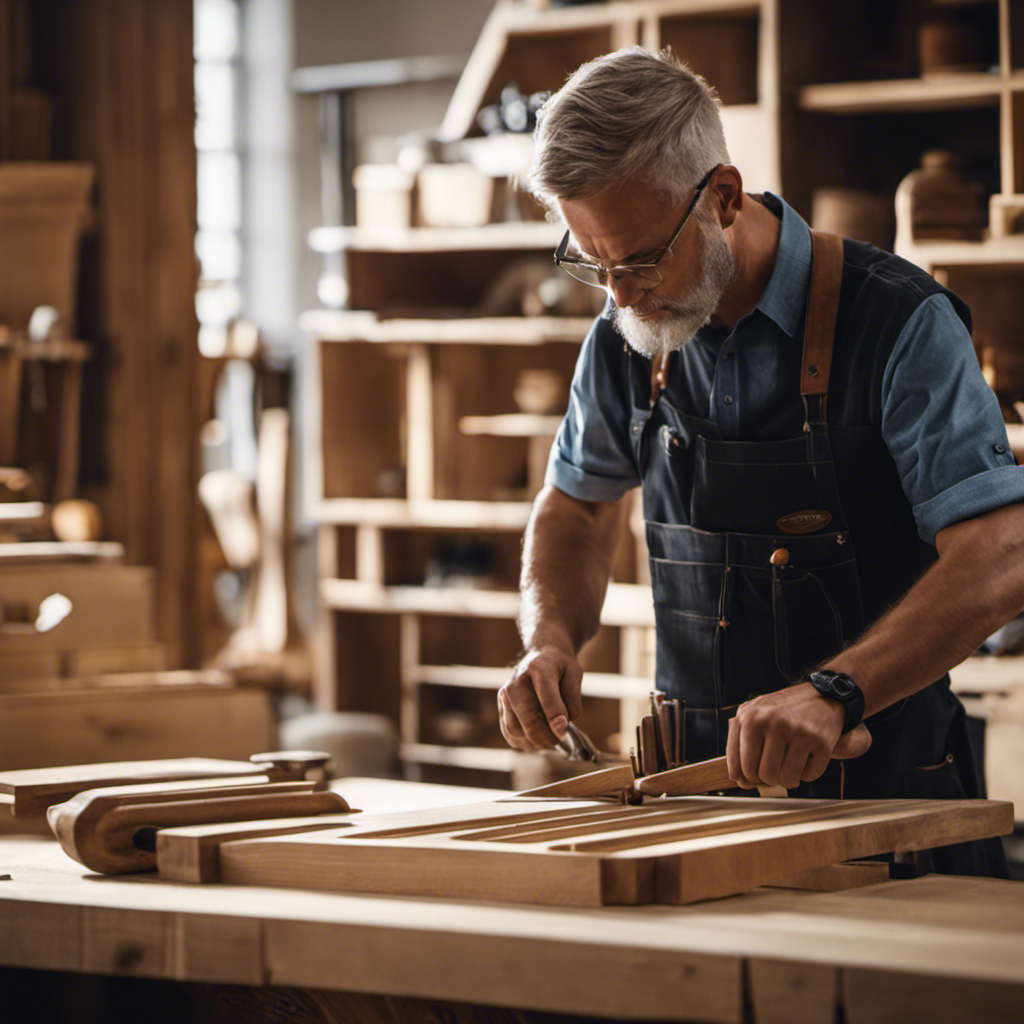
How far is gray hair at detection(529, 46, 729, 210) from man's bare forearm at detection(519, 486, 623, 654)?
2.11 feet

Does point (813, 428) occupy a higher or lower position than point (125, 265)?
lower

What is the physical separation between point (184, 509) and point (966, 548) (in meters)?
2.30

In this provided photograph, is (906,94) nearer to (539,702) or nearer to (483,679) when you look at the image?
(483,679)

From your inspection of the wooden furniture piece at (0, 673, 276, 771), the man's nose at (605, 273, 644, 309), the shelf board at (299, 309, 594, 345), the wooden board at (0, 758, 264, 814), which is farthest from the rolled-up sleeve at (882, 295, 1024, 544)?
the shelf board at (299, 309, 594, 345)

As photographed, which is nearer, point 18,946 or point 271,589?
point 18,946

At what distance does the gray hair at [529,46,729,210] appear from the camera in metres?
2.11

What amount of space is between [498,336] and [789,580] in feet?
12.0

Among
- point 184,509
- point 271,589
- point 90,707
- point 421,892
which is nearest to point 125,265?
point 184,509

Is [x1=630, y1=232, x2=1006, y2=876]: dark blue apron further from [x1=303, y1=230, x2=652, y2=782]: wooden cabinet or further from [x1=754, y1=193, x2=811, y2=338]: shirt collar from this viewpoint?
[x1=303, y1=230, x2=652, y2=782]: wooden cabinet

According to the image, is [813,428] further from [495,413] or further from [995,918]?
[495,413]

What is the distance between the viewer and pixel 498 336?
5.90m

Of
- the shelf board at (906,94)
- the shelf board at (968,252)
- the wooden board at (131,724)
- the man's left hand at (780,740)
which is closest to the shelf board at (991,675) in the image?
the shelf board at (968,252)

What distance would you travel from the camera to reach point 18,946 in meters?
1.65

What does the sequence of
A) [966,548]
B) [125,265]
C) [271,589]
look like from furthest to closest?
[271,589] → [125,265] → [966,548]
